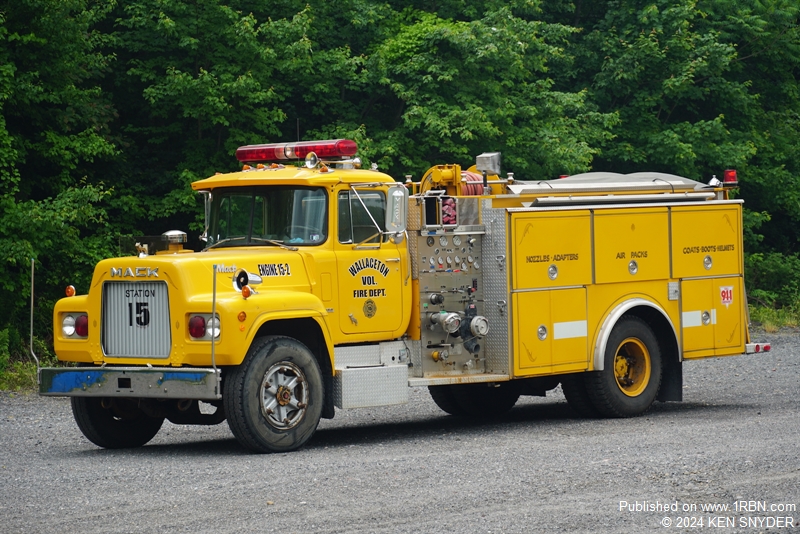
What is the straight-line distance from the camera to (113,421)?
39.1ft

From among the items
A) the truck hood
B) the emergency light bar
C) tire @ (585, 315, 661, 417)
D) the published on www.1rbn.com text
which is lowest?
the published on www.1rbn.com text

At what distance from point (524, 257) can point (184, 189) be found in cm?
1039

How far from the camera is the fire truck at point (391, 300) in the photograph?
10797 mm

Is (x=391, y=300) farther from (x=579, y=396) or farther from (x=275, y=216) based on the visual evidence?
(x=579, y=396)

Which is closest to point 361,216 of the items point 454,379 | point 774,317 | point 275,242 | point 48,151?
point 275,242

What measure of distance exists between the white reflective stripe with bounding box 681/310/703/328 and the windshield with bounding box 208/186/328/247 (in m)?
4.66

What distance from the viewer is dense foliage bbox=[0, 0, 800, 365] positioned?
20.0 metres

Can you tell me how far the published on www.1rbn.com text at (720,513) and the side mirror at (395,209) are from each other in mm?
4266

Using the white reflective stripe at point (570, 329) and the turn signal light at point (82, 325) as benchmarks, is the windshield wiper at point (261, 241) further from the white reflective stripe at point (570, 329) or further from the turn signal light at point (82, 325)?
the white reflective stripe at point (570, 329)

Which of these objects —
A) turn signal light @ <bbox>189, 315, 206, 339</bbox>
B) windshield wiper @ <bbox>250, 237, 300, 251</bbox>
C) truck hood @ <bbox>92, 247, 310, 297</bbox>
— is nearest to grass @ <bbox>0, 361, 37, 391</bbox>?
Result: truck hood @ <bbox>92, 247, 310, 297</bbox>

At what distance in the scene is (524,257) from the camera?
41.3 ft

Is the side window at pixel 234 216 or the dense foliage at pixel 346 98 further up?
the dense foliage at pixel 346 98

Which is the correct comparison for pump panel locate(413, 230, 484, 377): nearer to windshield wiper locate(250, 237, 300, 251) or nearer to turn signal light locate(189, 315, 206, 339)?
windshield wiper locate(250, 237, 300, 251)

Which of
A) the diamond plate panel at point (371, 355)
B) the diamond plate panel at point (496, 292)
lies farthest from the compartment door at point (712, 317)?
the diamond plate panel at point (371, 355)
